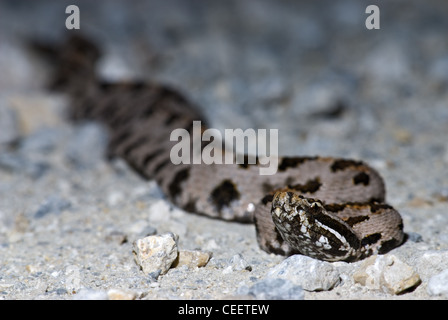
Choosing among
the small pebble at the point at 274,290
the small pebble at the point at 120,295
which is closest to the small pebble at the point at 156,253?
the small pebble at the point at 120,295

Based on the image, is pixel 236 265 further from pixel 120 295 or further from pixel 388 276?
pixel 388 276

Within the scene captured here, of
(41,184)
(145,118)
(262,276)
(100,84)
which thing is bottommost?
(262,276)

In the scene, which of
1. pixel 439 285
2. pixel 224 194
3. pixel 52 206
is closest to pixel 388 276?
pixel 439 285

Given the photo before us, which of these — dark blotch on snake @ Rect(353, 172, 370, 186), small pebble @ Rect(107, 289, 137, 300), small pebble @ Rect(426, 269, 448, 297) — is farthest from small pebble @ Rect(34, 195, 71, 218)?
small pebble @ Rect(426, 269, 448, 297)

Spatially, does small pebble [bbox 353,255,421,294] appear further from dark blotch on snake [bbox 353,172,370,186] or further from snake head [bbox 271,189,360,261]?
dark blotch on snake [bbox 353,172,370,186]

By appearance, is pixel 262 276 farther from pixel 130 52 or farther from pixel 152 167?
pixel 130 52

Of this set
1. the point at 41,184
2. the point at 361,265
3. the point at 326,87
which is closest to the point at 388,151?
the point at 326,87
